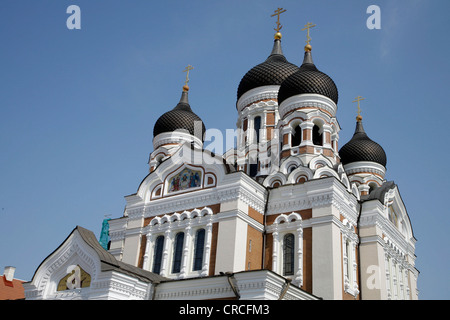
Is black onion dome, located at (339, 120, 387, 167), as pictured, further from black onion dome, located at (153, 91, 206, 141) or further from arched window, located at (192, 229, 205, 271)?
arched window, located at (192, 229, 205, 271)

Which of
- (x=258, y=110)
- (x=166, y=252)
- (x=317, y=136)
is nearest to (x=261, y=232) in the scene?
(x=166, y=252)

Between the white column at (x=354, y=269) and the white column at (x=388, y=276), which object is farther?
the white column at (x=388, y=276)

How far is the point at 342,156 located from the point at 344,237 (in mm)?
7745

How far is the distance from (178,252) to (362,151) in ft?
33.6

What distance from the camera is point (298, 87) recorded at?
1762 cm

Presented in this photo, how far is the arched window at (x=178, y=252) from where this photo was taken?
14570 millimetres

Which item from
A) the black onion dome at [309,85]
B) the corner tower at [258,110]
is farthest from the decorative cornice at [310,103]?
the corner tower at [258,110]

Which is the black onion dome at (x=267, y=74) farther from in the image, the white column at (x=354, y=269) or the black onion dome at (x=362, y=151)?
the white column at (x=354, y=269)

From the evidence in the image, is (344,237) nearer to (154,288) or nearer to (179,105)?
(154,288)

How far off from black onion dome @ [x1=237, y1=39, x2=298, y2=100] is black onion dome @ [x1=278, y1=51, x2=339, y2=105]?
2179mm

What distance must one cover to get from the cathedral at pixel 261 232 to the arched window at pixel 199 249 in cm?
4

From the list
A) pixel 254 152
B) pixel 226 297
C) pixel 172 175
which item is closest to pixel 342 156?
pixel 254 152

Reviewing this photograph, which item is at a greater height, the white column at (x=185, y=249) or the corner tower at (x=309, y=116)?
the corner tower at (x=309, y=116)

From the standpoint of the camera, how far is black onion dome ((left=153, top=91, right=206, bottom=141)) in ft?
69.6
